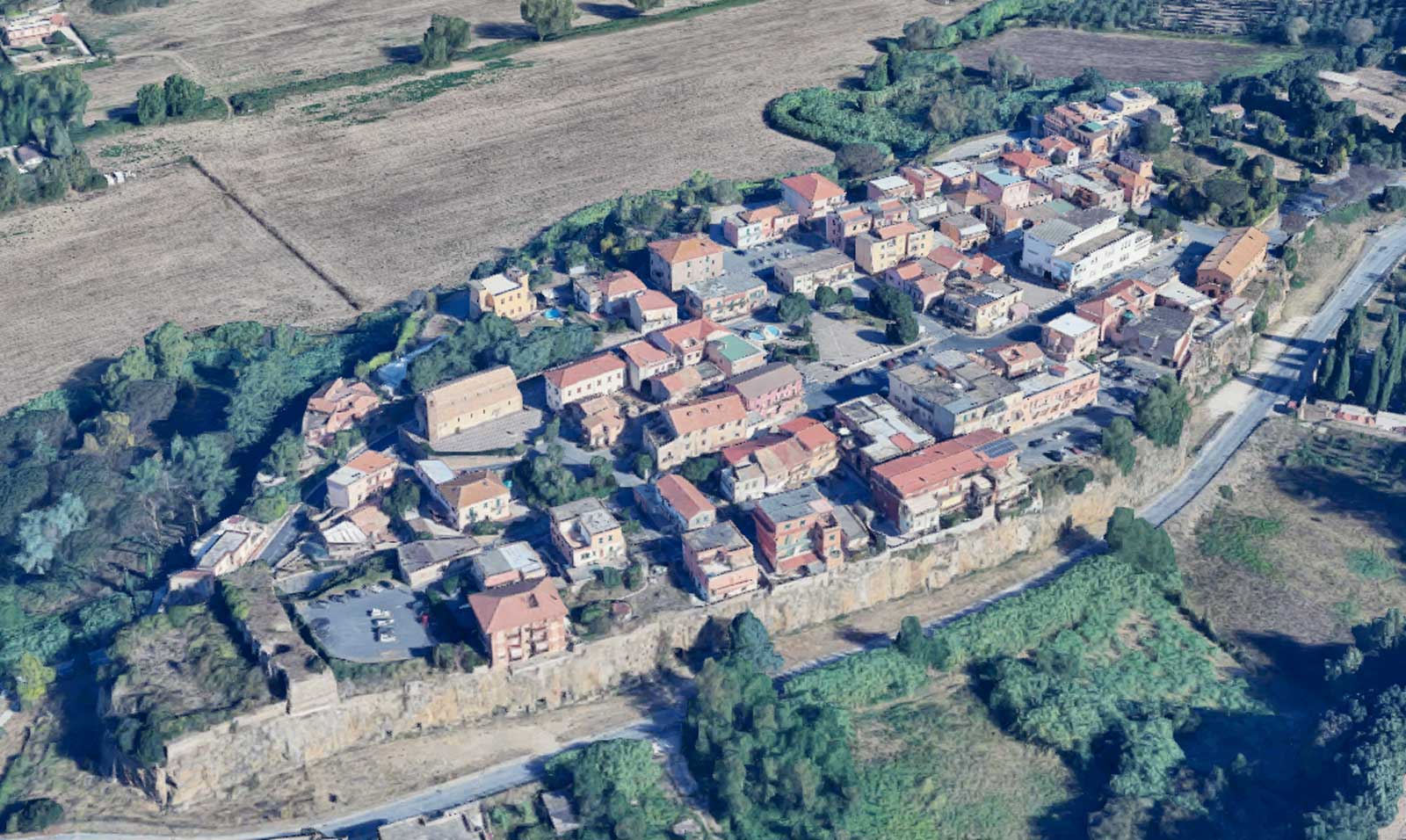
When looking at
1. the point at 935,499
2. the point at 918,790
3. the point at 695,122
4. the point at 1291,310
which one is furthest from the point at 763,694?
the point at 695,122

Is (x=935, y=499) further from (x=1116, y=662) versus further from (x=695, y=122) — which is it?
(x=695, y=122)

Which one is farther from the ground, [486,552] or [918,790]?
[486,552]

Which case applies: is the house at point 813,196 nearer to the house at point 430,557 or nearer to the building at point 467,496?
the building at point 467,496

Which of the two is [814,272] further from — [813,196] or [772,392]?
[772,392]

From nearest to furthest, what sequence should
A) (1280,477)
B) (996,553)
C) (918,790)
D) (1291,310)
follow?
1. (918,790)
2. (996,553)
3. (1280,477)
4. (1291,310)

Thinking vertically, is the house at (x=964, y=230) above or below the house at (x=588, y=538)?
above

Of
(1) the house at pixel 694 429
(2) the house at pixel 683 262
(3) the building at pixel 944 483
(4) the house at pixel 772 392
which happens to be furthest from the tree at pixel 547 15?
(3) the building at pixel 944 483
